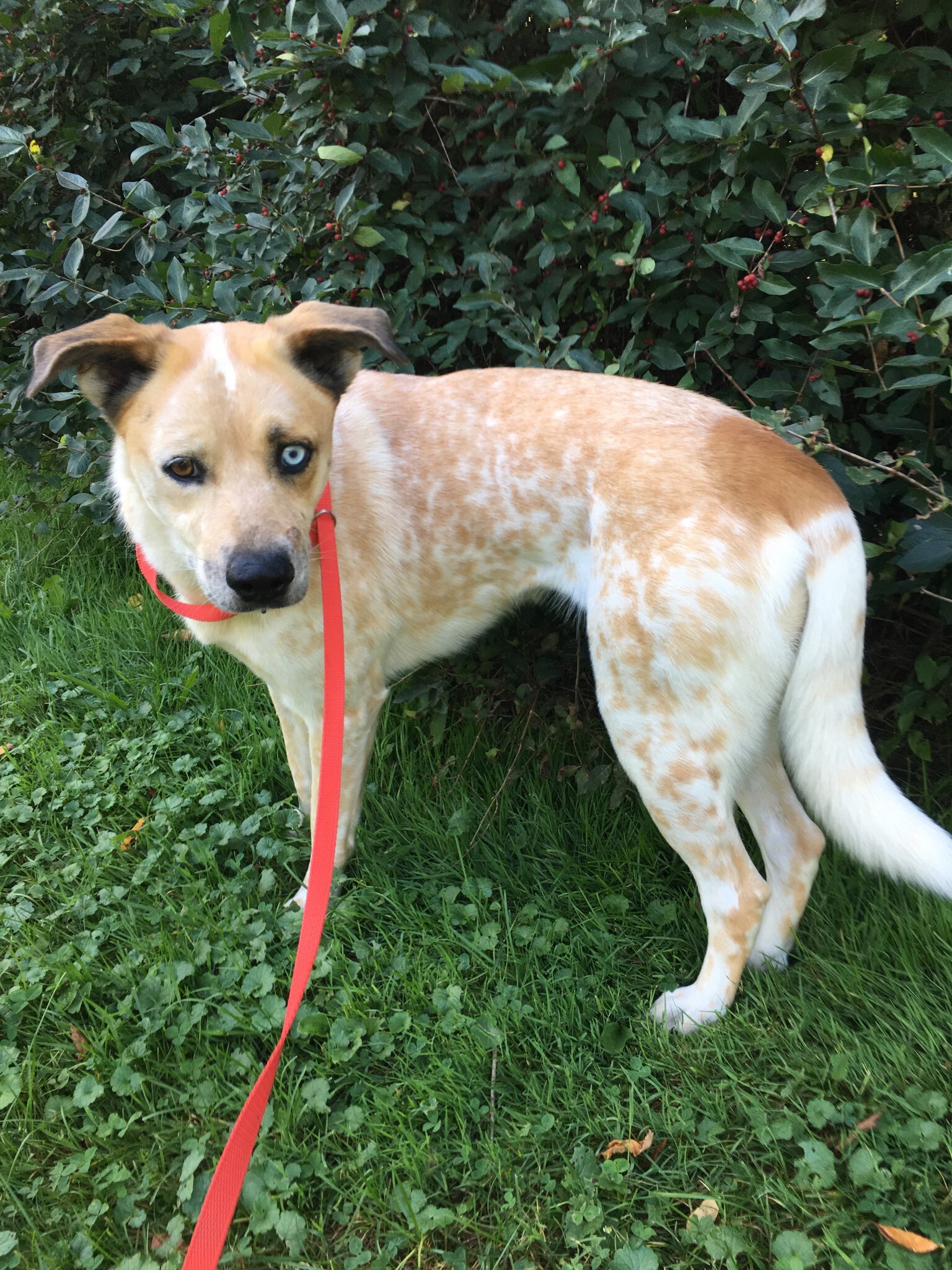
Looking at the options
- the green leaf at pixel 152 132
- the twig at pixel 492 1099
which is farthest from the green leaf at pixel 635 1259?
the green leaf at pixel 152 132

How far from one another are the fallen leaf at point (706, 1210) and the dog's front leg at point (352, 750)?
129 cm

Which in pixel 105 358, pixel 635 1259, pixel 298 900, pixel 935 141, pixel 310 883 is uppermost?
pixel 935 141

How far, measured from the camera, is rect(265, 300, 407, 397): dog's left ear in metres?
2.02

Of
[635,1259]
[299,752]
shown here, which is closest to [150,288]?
[299,752]

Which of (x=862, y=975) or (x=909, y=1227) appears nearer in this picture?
(x=909, y=1227)

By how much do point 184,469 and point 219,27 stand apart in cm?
144

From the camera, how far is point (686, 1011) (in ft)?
6.93

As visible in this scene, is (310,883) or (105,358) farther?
(105,358)

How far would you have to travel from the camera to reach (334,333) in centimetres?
205

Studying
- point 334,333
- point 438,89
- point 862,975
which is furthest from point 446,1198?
point 438,89

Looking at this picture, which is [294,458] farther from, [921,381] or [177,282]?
[921,381]

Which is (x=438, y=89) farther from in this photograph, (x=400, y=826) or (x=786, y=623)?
(x=400, y=826)

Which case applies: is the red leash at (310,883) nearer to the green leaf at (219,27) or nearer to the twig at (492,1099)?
the twig at (492,1099)

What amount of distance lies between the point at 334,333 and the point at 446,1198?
211 cm
